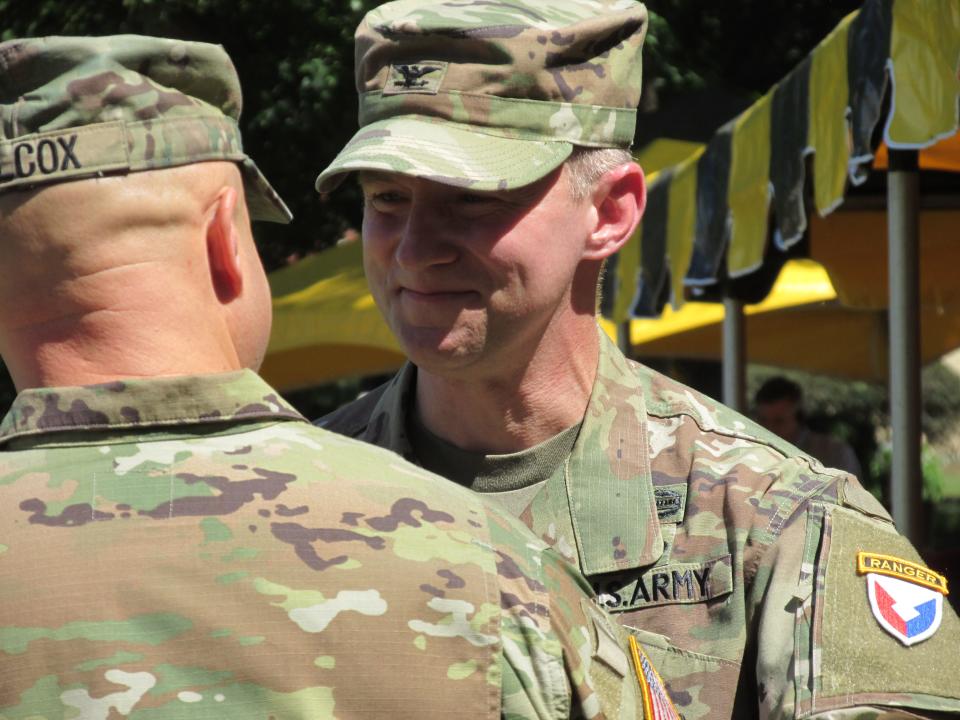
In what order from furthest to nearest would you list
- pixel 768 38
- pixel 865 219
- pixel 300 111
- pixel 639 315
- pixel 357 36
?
1. pixel 768 38
2. pixel 300 111
3. pixel 639 315
4. pixel 865 219
5. pixel 357 36

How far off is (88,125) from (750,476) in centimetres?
115

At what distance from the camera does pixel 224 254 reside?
1.88m

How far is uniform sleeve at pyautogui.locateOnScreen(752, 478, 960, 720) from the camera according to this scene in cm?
216

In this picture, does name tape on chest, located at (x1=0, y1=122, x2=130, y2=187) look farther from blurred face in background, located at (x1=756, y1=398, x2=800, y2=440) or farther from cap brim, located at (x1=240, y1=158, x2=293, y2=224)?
blurred face in background, located at (x1=756, y1=398, x2=800, y2=440)

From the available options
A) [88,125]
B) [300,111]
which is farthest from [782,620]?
[300,111]

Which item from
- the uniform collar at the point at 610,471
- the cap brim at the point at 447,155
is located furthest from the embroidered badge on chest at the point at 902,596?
the cap brim at the point at 447,155

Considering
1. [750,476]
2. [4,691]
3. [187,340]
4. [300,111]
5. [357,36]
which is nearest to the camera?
[4,691]

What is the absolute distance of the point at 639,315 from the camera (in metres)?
8.52

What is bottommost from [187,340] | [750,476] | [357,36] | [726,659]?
[726,659]

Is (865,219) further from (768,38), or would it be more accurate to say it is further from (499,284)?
(768,38)

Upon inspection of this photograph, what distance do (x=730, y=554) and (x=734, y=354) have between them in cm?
634

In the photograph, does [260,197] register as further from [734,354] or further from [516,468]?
[734,354]

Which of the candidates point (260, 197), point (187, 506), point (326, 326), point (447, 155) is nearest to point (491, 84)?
point (447, 155)

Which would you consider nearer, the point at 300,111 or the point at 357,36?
the point at 357,36
